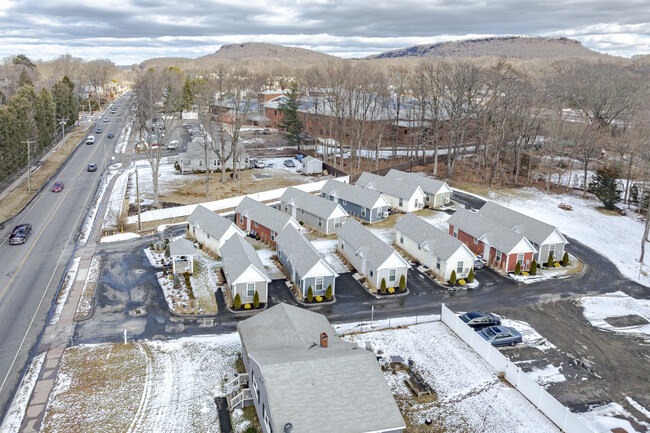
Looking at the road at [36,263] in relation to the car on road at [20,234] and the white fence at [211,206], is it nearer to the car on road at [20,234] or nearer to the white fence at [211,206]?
the car on road at [20,234]

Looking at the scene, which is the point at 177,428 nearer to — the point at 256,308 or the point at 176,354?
the point at 176,354

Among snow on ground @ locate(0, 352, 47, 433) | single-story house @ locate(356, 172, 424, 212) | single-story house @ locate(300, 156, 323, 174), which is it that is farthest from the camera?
single-story house @ locate(300, 156, 323, 174)

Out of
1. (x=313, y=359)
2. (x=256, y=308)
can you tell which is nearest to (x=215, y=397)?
(x=313, y=359)

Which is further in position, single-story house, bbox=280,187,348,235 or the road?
single-story house, bbox=280,187,348,235

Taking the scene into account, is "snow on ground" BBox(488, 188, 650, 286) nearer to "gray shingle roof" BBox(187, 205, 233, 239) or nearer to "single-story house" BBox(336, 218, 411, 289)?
"single-story house" BBox(336, 218, 411, 289)

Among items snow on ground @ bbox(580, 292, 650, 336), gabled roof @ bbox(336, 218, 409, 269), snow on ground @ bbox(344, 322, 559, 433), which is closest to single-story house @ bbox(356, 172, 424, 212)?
gabled roof @ bbox(336, 218, 409, 269)

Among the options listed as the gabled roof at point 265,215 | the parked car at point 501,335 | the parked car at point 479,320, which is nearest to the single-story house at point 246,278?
the gabled roof at point 265,215
